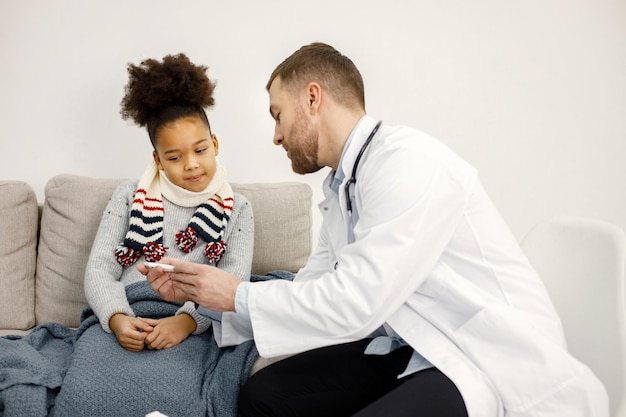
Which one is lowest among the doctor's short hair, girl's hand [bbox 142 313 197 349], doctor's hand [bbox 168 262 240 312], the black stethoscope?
girl's hand [bbox 142 313 197 349]

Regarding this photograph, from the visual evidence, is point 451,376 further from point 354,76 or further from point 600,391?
point 354,76

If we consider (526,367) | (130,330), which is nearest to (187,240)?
(130,330)

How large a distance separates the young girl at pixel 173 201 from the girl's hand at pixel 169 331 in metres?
0.07

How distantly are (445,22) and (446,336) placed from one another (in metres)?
1.66

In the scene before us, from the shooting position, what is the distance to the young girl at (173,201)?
1729 millimetres

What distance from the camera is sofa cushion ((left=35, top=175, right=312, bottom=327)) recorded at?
1920mm

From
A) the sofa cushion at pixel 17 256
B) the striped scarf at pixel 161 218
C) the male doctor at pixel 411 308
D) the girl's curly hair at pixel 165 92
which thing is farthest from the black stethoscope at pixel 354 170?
the sofa cushion at pixel 17 256

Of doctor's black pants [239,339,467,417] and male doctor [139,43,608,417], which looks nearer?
male doctor [139,43,608,417]

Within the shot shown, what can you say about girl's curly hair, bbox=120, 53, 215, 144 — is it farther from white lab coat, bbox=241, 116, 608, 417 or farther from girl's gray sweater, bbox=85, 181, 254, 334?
white lab coat, bbox=241, 116, 608, 417

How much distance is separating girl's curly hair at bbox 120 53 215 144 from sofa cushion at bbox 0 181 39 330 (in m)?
0.52

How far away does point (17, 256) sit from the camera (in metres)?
1.94

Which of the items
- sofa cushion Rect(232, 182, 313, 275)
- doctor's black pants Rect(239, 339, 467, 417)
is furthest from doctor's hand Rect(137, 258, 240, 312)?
sofa cushion Rect(232, 182, 313, 275)

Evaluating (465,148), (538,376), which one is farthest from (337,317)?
(465,148)

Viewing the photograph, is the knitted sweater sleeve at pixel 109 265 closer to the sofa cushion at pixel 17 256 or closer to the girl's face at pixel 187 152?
the girl's face at pixel 187 152
